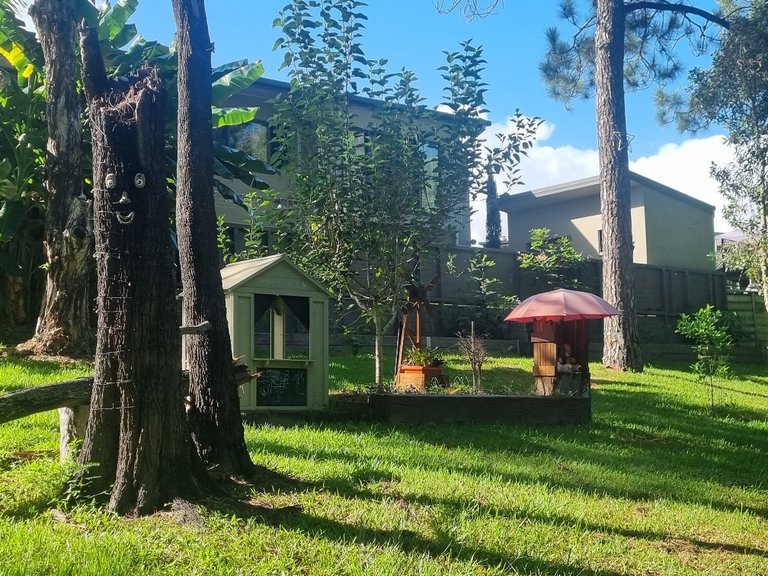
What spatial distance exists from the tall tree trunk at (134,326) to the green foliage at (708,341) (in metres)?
9.21

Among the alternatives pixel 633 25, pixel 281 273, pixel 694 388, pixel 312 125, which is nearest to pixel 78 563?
pixel 281 273

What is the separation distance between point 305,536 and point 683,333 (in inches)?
647

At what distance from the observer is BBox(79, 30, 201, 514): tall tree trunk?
4.86m

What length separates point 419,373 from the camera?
10.3 metres

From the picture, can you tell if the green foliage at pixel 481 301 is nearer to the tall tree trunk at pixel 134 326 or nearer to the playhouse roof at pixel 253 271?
the playhouse roof at pixel 253 271

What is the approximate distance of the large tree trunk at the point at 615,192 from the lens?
1505 centimetres

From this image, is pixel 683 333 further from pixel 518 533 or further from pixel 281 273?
pixel 518 533

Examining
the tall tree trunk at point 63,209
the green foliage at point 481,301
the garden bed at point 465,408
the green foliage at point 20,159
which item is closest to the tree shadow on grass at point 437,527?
the garden bed at point 465,408

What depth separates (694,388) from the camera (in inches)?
524

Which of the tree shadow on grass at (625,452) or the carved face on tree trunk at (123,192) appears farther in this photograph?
the tree shadow on grass at (625,452)

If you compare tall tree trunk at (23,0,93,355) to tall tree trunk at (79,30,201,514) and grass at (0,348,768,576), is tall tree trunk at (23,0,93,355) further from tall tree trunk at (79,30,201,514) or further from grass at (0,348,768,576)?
tall tree trunk at (79,30,201,514)

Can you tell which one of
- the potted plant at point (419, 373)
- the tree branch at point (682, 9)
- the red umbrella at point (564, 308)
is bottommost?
the potted plant at point (419, 373)

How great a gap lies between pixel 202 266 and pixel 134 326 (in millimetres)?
1327

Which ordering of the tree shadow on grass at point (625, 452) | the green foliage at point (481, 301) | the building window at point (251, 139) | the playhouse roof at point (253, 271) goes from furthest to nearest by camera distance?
Answer: the building window at point (251, 139) → the green foliage at point (481, 301) → the playhouse roof at point (253, 271) → the tree shadow on grass at point (625, 452)
